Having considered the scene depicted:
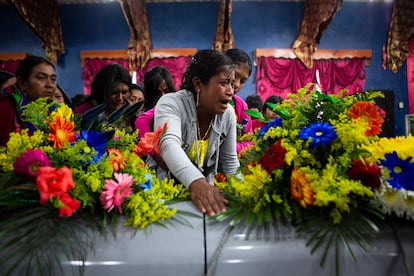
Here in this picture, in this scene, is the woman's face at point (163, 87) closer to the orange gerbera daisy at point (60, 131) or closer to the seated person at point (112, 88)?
the seated person at point (112, 88)

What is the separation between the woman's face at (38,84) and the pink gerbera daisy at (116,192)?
50.6 inches

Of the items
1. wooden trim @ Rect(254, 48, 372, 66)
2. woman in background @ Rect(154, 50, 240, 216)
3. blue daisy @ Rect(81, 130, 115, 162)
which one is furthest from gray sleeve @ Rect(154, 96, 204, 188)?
wooden trim @ Rect(254, 48, 372, 66)

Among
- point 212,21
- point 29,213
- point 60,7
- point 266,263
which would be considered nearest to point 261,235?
point 266,263

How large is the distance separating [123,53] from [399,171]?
647cm

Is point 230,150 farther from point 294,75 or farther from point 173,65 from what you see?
point 294,75

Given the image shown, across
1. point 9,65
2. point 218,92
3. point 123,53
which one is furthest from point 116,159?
point 9,65

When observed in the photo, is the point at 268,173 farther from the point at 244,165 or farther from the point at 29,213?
the point at 29,213

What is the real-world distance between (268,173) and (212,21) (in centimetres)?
647

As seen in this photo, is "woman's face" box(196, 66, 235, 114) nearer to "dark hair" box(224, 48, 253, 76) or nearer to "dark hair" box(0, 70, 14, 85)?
"dark hair" box(224, 48, 253, 76)

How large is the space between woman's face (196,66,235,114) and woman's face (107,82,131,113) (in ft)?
3.45

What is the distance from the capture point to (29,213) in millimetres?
784

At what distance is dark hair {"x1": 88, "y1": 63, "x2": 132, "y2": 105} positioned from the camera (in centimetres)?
223

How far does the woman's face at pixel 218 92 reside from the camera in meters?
1.30

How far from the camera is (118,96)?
87.7 inches
